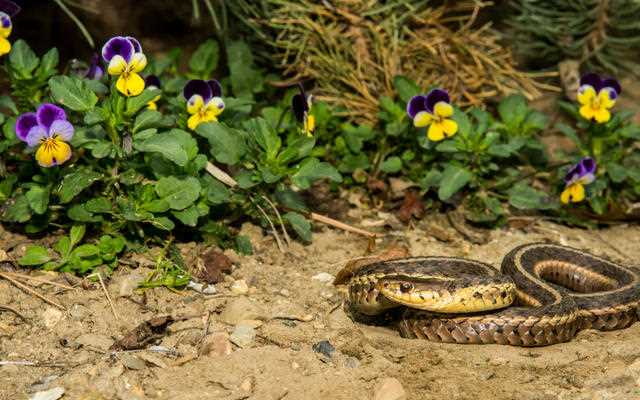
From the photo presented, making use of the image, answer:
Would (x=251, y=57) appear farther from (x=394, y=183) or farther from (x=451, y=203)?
(x=451, y=203)

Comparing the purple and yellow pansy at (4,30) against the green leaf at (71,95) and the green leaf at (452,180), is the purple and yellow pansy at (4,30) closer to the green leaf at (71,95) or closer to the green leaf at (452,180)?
the green leaf at (71,95)

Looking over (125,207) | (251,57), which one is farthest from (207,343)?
(251,57)

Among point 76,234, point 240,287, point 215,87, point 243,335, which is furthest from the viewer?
point 215,87

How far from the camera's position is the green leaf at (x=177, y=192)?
5.61 m

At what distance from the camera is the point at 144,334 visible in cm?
502

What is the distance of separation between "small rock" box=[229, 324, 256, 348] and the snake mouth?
77 centimetres

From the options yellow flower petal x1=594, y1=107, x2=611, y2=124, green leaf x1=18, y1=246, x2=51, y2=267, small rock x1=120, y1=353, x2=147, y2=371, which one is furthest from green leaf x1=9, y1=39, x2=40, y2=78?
yellow flower petal x1=594, y1=107, x2=611, y2=124

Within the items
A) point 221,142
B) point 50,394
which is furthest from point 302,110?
point 50,394

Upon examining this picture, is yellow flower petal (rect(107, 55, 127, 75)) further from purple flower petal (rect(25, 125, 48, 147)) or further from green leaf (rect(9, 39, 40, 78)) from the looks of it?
green leaf (rect(9, 39, 40, 78))

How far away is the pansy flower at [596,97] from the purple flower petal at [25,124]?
4106mm

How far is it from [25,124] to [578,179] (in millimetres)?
4024

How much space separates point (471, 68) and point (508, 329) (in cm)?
313

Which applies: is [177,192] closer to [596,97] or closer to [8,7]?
[8,7]

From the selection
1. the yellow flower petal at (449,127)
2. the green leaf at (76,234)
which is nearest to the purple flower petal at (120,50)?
the green leaf at (76,234)
